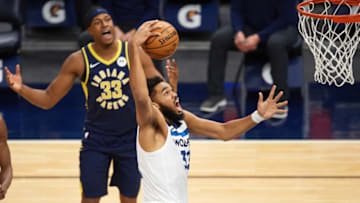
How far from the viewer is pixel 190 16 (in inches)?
324

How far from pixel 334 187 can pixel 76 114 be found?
347cm

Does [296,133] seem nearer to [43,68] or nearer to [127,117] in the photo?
[127,117]

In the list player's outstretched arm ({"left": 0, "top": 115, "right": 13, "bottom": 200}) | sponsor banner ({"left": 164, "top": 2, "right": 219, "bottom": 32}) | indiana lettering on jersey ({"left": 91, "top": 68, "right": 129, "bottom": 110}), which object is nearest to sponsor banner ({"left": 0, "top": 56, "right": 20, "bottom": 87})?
sponsor banner ({"left": 164, "top": 2, "right": 219, "bottom": 32})

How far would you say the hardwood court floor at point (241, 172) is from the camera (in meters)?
4.84

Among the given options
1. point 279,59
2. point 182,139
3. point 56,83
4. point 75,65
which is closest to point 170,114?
point 182,139

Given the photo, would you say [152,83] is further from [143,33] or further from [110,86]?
[110,86]

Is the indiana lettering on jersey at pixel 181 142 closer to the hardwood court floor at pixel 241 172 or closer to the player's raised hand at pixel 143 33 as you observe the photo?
the player's raised hand at pixel 143 33

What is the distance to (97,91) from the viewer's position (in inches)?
155

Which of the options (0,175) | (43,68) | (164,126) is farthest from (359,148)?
(43,68)

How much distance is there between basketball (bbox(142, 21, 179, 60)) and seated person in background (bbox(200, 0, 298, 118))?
3670 mm

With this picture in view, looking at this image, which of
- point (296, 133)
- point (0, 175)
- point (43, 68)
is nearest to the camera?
point (0, 175)

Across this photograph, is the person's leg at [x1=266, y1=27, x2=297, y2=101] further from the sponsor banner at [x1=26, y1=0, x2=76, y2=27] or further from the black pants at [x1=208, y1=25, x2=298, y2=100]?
the sponsor banner at [x1=26, y1=0, x2=76, y2=27]

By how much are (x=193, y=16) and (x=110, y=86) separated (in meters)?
4.46

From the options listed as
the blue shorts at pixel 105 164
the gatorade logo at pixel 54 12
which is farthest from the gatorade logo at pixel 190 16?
the blue shorts at pixel 105 164
